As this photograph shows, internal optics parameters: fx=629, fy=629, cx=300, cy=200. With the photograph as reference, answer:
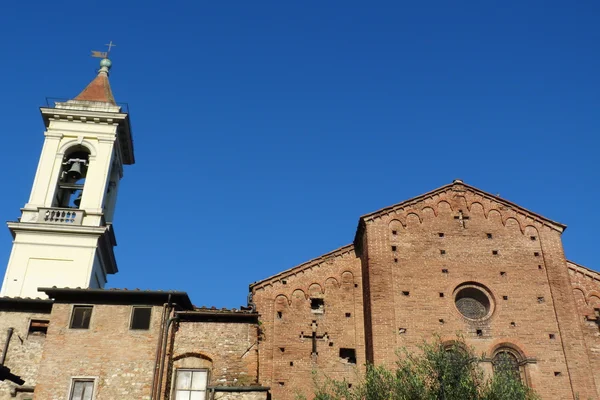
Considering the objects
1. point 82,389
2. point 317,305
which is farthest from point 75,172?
point 317,305

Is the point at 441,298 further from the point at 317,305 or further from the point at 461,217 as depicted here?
the point at 317,305

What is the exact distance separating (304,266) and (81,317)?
24.2 feet

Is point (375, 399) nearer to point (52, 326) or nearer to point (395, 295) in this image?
point (395, 295)

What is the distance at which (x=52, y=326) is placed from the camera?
1717 cm

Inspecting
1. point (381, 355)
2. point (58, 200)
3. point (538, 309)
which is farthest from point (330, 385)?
point (58, 200)

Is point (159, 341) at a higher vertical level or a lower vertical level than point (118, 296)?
lower

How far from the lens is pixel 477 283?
2111cm

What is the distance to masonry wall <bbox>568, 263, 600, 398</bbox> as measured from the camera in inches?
796

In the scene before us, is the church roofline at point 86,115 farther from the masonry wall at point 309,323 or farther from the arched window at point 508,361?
the arched window at point 508,361

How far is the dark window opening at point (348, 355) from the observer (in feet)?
64.9

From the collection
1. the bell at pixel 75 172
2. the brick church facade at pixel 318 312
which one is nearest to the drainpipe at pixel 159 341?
the brick church facade at pixel 318 312

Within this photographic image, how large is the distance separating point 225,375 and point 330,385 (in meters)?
3.41

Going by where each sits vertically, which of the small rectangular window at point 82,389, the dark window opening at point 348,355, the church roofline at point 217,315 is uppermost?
the church roofline at point 217,315

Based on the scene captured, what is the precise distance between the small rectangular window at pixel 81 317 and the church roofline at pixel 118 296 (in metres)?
0.22
